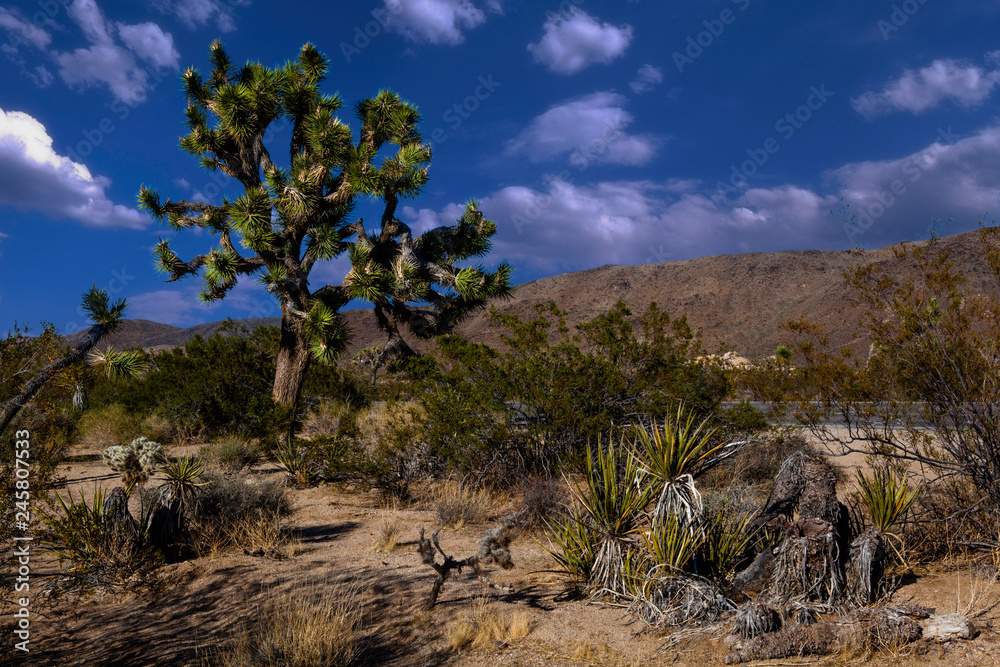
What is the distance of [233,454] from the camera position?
12.2 meters

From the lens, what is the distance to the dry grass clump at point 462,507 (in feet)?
28.3

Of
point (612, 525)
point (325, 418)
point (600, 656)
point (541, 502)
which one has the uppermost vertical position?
point (325, 418)

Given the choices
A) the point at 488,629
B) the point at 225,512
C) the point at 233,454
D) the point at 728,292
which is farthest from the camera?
the point at 728,292

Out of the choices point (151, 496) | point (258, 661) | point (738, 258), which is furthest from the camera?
point (738, 258)

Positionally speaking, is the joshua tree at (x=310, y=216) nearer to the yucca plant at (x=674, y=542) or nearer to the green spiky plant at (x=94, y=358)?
the green spiky plant at (x=94, y=358)

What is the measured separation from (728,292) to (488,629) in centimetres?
6924

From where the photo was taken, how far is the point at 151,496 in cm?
734

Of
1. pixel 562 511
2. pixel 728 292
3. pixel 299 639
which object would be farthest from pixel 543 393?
pixel 728 292

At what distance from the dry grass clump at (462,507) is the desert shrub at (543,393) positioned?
497 mm

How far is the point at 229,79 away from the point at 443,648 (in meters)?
16.9

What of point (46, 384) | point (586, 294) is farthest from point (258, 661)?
point (586, 294)

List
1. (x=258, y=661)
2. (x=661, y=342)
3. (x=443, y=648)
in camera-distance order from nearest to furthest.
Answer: (x=258, y=661), (x=443, y=648), (x=661, y=342)

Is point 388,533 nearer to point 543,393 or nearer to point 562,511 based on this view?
point 562,511

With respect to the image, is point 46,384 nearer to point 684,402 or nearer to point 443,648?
point 443,648
